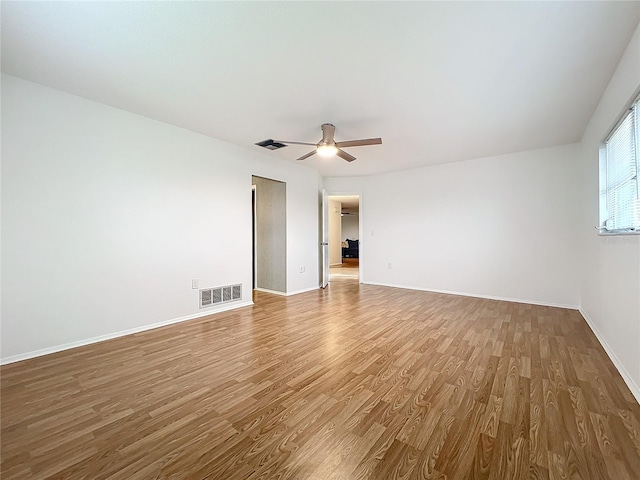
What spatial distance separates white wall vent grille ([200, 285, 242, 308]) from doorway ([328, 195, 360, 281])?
3227 millimetres

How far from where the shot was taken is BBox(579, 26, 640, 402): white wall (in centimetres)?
204

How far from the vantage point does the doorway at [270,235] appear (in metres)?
5.41

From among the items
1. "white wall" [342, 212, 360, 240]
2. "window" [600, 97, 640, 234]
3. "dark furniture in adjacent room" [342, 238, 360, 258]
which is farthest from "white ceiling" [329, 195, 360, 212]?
"window" [600, 97, 640, 234]

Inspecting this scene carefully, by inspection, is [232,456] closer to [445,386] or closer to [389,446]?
[389,446]

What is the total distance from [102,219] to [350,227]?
12304 millimetres

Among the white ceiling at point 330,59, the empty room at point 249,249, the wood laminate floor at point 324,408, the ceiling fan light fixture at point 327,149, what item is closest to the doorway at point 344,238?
the ceiling fan light fixture at point 327,149

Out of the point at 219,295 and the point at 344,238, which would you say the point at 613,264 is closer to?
the point at 219,295

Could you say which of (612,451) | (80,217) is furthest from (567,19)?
(80,217)

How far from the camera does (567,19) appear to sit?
1.80m

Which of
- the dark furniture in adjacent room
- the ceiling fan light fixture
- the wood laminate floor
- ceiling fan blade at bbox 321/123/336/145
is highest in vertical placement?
ceiling fan blade at bbox 321/123/336/145

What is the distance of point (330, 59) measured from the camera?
2213mm

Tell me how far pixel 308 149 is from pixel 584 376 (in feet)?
13.8

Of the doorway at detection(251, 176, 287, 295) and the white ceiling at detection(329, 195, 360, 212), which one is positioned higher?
the white ceiling at detection(329, 195, 360, 212)

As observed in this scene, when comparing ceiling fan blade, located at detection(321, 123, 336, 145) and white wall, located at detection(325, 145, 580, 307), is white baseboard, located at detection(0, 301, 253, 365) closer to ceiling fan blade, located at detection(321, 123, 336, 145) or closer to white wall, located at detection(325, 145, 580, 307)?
ceiling fan blade, located at detection(321, 123, 336, 145)
